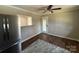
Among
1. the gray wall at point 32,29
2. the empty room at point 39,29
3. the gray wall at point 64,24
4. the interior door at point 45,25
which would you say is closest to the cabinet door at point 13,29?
the empty room at point 39,29

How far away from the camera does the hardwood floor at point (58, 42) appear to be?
4.73ft

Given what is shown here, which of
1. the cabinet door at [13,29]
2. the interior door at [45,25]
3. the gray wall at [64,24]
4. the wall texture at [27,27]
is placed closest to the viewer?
the wall texture at [27,27]

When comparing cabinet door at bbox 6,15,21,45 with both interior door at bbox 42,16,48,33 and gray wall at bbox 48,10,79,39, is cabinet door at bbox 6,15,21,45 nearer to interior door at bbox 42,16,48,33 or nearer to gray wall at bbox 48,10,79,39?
interior door at bbox 42,16,48,33

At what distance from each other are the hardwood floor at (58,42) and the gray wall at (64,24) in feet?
0.31

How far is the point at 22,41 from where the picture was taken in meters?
1.49

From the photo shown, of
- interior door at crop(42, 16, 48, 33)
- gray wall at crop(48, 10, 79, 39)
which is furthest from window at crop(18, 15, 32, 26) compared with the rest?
gray wall at crop(48, 10, 79, 39)

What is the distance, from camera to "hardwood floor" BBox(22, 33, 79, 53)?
4.73ft

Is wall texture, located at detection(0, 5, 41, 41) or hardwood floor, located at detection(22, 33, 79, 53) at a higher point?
wall texture, located at detection(0, 5, 41, 41)

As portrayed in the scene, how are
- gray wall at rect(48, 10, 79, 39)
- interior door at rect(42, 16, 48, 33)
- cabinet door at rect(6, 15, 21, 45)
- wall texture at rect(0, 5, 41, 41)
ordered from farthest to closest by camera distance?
interior door at rect(42, 16, 48, 33), gray wall at rect(48, 10, 79, 39), cabinet door at rect(6, 15, 21, 45), wall texture at rect(0, 5, 41, 41)

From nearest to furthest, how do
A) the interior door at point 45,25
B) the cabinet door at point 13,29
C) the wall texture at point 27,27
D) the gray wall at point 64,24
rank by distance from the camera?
the wall texture at point 27,27 → the cabinet door at point 13,29 → the gray wall at point 64,24 → the interior door at point 45,25

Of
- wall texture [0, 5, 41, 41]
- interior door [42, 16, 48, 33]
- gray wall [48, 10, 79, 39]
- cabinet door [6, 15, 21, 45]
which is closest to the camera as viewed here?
wall texture [0, 5, 41, 41]

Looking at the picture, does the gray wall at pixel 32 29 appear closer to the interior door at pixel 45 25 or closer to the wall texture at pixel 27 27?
the wall texture at pixel 27 27

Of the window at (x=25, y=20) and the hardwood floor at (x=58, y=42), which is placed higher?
the window at (x=25, y=20)
